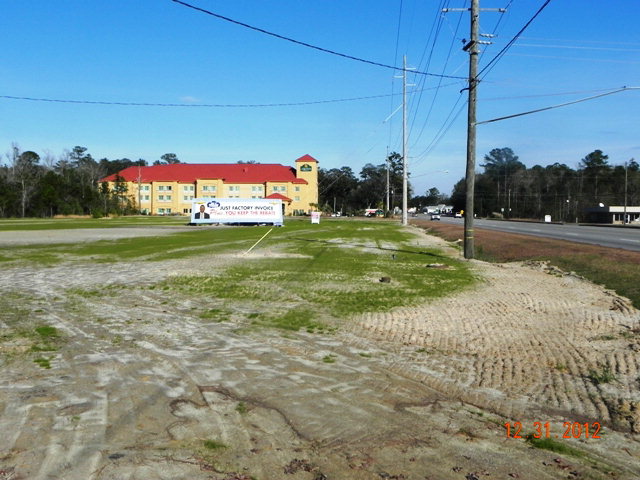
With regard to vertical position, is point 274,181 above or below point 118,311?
above

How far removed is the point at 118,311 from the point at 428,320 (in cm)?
589

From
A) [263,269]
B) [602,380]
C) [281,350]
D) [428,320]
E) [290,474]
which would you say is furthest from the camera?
[263,269]

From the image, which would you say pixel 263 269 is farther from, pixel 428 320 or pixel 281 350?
pixel 281 350

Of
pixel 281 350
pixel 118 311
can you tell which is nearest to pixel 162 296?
pixel 118 311

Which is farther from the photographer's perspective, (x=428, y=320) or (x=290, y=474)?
(x=428, y=320)

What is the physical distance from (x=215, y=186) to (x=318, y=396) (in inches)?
4984

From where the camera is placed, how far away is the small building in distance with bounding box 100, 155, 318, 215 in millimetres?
129500

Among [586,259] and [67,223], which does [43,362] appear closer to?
[586,259]

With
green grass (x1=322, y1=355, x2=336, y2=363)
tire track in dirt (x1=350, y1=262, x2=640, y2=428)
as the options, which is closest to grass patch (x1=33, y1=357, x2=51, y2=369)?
green grass (x1=322, y1=355, x2=336, y2=363)

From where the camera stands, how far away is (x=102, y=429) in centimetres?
500

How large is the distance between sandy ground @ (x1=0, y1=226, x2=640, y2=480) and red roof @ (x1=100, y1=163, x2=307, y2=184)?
4769 inches
